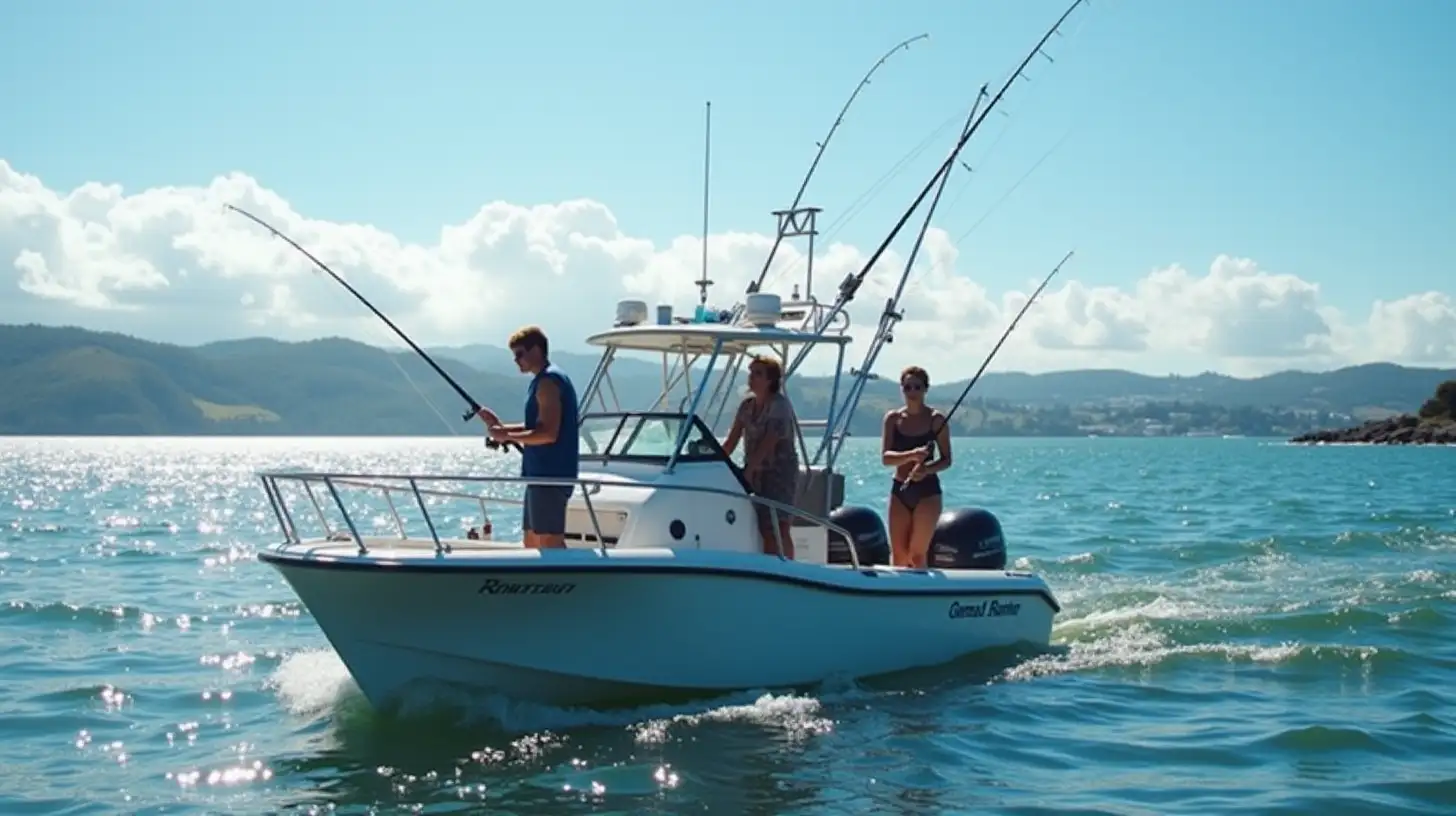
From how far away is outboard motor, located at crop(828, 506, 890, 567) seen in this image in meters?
11.6

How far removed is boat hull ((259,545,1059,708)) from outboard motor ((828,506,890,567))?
59.4 inches

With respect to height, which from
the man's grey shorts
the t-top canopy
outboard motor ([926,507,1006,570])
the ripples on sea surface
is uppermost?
the t-top canopy

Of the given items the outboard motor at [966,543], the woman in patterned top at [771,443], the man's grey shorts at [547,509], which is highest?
the woman in patterned top at [771,443]

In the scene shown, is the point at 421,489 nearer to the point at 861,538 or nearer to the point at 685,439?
the point at 685,439

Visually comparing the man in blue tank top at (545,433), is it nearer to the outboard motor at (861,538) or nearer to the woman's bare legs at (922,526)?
the outboard motor at (861,538)

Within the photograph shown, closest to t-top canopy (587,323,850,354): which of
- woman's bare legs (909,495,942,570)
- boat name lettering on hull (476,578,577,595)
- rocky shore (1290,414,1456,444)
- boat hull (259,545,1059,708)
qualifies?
woman's bare legs (909,495,942,570)

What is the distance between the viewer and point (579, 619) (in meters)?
8.88

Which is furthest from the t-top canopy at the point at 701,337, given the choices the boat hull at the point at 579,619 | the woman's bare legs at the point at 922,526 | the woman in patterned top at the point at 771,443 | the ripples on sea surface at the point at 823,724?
the ripples on sea surface at the point at 823,724

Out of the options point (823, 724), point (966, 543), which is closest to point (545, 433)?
point (823, 724)

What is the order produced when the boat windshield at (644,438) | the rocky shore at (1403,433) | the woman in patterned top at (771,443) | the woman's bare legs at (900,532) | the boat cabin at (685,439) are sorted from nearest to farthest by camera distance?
the boat cabin at (685,439), the boat windshield at (644,438), the woman in patterned top at (771,443), the woman's bare legs at (900,532), the rocky shore at (1403,433)

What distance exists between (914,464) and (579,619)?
3499 mm

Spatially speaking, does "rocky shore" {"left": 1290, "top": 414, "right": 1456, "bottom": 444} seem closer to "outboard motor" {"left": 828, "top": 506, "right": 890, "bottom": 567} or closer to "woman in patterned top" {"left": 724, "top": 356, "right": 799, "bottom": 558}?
"outboard motor" {"left": 828, "top": 506, "right": 890, "bottom": 567}

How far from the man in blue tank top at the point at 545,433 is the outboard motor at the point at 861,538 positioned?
3.06 metres

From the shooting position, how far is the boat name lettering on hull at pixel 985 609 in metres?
11.0
